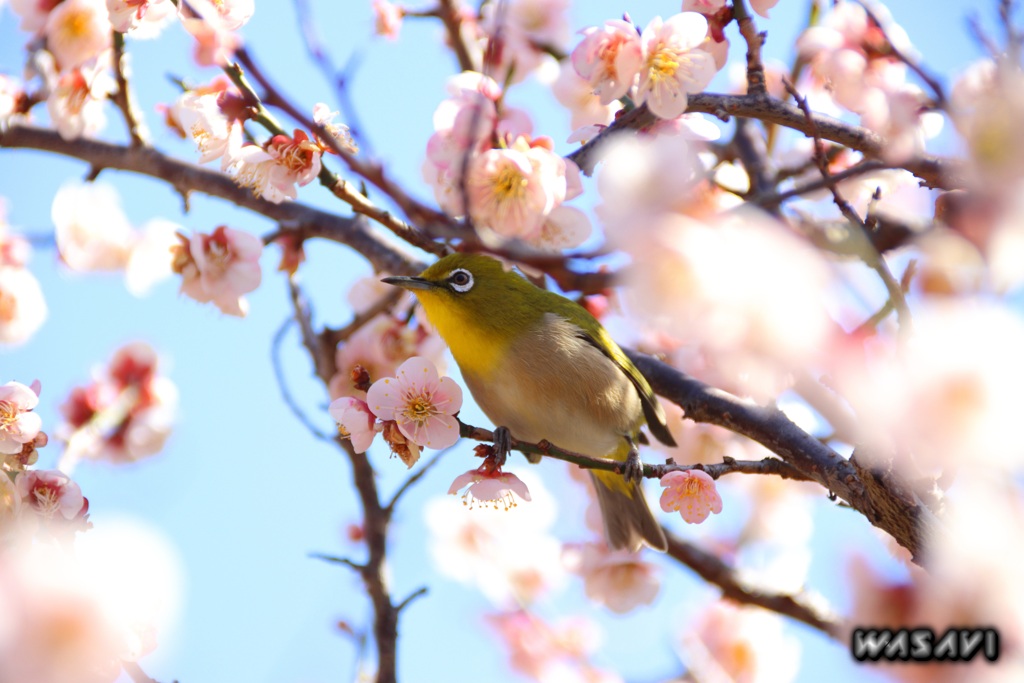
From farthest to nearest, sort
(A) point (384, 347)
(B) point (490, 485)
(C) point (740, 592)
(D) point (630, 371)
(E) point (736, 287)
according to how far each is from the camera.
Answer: (C) point (740, 592)
(A) point (384, 347)
(D) point (630, 371)
(B) point (490, 485)
(E) point (736, 287)

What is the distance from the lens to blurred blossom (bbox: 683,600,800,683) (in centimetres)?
424

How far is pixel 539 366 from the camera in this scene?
Answer: 338 cm

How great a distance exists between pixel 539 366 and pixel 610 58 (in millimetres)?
1254

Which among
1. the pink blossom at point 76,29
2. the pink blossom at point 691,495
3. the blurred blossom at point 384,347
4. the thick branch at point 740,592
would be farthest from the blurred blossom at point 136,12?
the thick branch at point 740,592

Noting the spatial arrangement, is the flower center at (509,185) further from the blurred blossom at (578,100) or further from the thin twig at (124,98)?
the thin twig at (124,98)

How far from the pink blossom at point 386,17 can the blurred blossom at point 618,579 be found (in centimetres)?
287

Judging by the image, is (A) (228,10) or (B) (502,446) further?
(B) (502,446)

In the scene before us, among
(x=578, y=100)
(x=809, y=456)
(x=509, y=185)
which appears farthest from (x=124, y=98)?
(x=809, y=456)

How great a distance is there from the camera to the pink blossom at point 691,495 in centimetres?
234

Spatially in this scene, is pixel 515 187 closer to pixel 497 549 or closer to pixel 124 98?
pixel 124 98

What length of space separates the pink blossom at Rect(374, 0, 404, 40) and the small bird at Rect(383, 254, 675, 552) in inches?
61.5

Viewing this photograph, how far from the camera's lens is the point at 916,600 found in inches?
48.0

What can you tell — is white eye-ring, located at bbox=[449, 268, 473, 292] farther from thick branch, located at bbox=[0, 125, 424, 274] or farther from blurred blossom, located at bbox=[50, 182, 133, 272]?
blurred blossom, located at bbox=[50, 182, 133, 272]

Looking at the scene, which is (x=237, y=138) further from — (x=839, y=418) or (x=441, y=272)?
(x=839, y=418)
